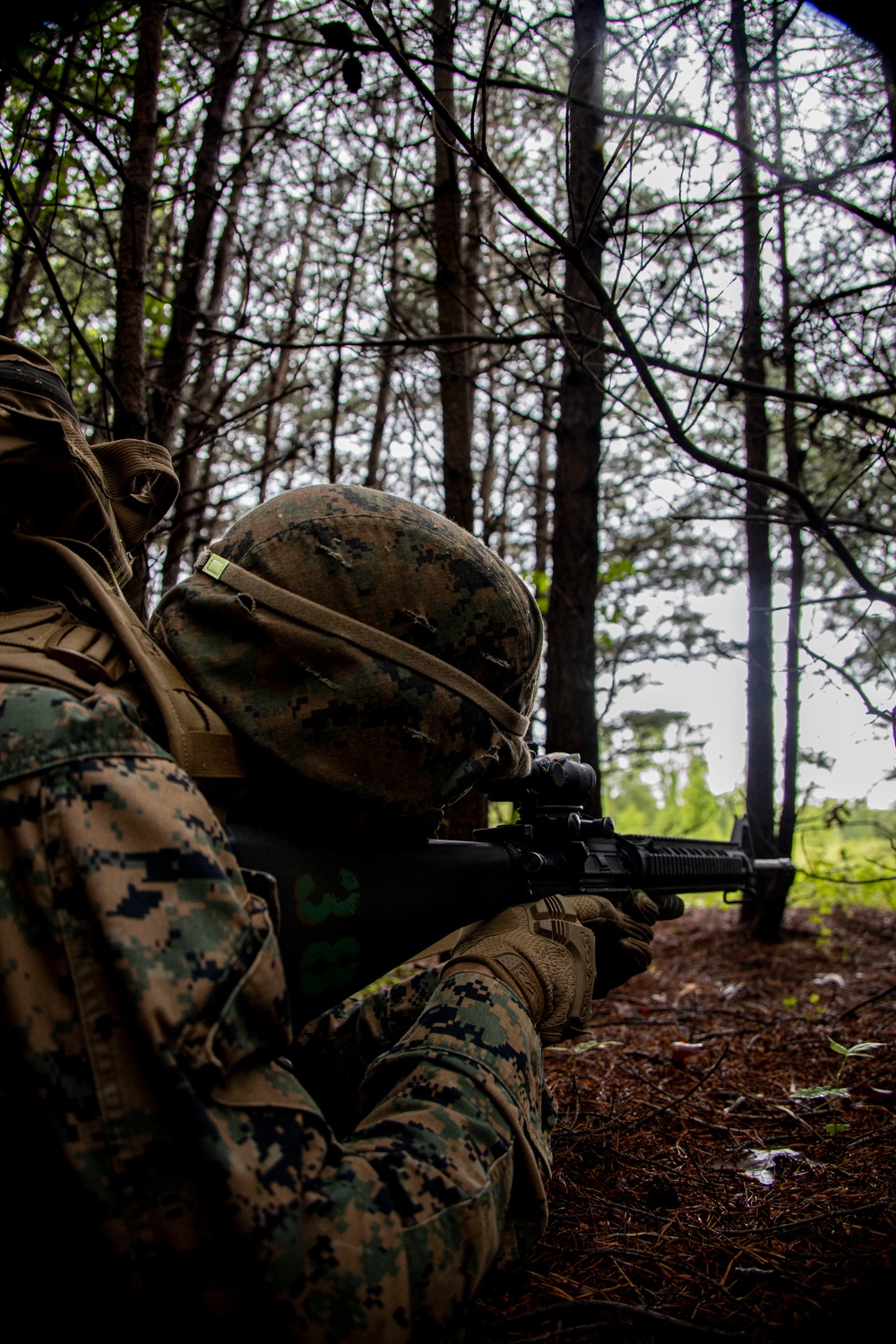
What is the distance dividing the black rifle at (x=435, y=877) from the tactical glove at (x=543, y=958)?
6 centimetres

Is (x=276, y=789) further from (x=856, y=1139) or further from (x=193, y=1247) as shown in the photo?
(x=856, y=1139)

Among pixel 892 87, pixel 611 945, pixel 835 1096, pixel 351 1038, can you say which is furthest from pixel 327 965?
pixel 892 87

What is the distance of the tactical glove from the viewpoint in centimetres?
196

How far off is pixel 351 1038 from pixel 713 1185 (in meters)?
1.06

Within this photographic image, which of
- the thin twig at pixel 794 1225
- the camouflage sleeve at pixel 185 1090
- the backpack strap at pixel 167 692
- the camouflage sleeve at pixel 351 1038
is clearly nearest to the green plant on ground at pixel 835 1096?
the thin twig at pixel 794 1225

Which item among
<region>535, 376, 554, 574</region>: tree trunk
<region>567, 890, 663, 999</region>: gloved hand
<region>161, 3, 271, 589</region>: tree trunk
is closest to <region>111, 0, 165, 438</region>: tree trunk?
<region>161, 3, 271, 589</region>: tree trunk

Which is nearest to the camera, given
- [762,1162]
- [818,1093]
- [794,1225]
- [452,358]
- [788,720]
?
[794,1225]

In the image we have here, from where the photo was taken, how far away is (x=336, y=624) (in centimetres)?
166

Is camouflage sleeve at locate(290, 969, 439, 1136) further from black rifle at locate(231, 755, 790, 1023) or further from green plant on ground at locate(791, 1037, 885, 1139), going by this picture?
green plant on ground at locate(791, 1037, 885, 1139)

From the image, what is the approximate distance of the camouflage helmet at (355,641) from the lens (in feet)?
5.43

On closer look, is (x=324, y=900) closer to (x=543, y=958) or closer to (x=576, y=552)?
(x=543, y=958)

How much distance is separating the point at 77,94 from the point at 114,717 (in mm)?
3728

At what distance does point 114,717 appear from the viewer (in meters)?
1.27

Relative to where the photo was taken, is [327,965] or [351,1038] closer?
[327,965]
